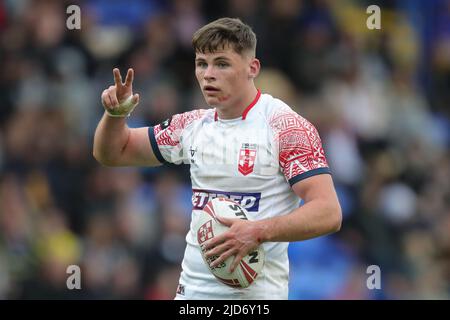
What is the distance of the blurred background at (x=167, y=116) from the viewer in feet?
35.4

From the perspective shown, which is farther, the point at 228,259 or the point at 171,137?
the point at 171,137

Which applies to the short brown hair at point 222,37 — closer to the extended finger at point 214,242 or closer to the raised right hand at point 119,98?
the raised right hand at point 119,98

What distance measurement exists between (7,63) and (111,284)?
325 centimetres

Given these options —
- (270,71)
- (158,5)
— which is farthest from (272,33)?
(158,5)

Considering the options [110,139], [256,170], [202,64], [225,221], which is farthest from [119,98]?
[225,221]

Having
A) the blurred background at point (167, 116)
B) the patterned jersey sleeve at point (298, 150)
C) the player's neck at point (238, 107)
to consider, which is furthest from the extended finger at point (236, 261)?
the blurred background at point (167, 116)

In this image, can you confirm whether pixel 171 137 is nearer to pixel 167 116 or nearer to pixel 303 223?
pixel 303 223

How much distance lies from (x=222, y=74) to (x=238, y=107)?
26 centimetres

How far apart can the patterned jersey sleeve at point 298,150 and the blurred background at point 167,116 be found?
14.5 feet

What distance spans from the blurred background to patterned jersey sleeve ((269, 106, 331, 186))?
442cm

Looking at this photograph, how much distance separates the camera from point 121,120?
6625mm

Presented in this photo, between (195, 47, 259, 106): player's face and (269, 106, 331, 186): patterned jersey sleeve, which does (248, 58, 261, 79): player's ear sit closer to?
(195, 47, 259, 106): player's face

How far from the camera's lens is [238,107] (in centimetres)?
637
